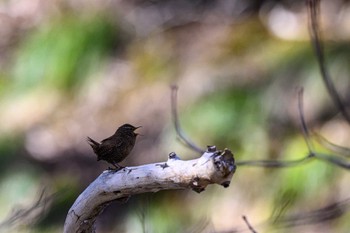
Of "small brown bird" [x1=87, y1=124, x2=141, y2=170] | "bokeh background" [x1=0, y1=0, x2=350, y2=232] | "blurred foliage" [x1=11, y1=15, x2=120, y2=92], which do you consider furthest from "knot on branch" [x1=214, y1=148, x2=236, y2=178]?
"blurred foliage" [x1=11, y1=15, x2=120, y2=92]

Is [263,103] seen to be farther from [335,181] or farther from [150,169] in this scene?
[150,169]

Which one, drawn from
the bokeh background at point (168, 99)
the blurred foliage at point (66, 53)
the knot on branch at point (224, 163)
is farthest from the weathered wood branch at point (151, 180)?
the blurred foliage at point (66, 53)

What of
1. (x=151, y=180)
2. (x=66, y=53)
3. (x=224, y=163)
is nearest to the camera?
(x=224, y=163)

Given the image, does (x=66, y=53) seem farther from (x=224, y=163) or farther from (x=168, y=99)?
(x=224, y=163)

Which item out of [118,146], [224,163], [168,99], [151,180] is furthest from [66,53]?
[224,163]

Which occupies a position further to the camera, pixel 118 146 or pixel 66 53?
pixel 66 53

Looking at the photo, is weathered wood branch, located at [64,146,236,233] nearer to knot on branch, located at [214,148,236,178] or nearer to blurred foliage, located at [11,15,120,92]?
knot on branch, located at [214,148,236,178]

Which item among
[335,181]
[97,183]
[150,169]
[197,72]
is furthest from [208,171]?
[197,72]

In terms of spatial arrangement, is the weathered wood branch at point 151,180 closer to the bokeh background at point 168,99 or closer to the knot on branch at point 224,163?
the knot on branch at point 224,163
